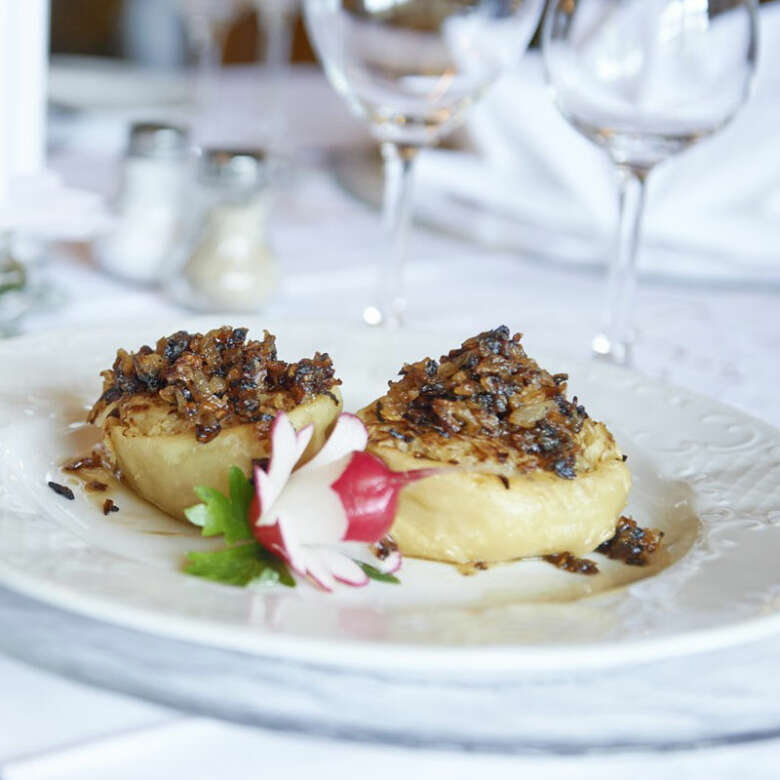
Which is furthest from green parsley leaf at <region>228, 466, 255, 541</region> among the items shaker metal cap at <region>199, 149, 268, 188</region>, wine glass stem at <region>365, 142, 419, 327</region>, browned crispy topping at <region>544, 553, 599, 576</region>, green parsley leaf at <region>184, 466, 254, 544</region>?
shaker metal cap at <region>199, 149, 268, 188</region>

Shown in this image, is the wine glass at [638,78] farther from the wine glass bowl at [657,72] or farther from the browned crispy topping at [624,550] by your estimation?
the browned crispy topping at [624,550]

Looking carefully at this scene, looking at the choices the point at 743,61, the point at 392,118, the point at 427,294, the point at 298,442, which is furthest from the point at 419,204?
the point at 298,442

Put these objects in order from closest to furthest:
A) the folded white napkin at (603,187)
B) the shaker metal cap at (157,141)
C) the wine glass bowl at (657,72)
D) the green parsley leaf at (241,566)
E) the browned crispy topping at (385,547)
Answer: the green parsley leaf at (241,566), the browned crispy topping at (385,547), the wine glass bowl at (657,72), the shaker metal cap at (157,141), the folded white napkin at (603,187)

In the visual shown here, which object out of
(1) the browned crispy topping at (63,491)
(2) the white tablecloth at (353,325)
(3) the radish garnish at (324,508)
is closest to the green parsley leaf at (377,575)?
(3) the radish garnish at (324,508)

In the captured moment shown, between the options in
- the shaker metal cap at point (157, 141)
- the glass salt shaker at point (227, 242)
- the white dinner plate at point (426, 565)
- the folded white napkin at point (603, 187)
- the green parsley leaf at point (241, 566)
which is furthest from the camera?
the folded white napkin at point (603, 187)

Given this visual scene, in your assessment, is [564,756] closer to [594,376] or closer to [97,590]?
[97,590]

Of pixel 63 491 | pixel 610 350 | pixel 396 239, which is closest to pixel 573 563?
pixel 63 491
